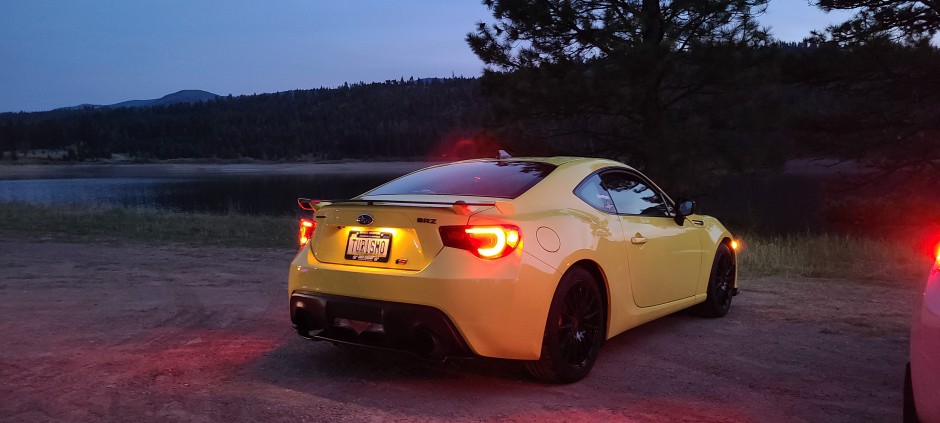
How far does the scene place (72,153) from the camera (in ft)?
334

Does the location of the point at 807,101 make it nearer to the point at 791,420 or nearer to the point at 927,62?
the point at 927,62

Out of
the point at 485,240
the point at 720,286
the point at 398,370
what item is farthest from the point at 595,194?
the point at 720,286

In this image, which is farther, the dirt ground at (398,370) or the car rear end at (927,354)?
the dirt ground at (398,370)

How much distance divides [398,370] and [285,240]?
33.7ft

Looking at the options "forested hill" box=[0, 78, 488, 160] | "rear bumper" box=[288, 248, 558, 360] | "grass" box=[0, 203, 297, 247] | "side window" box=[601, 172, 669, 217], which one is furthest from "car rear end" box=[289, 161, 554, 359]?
"forested hill" box=[0, 78, 488, 160]

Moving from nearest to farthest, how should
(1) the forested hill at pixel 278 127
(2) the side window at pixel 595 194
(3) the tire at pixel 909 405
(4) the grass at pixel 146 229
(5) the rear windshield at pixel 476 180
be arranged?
1. (3) the tire at pixel 909 405
2. (5) the rear windshield at pixel 476 180
3. (2) the side window at pixel 595 194
4. (4) the grass at pixel 146 229
5. (1) the forested hill at pixel 278 127

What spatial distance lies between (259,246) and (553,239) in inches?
393

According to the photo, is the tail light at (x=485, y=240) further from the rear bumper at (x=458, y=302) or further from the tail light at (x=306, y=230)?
the tail light at (x=306, y=230)

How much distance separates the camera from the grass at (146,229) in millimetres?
13875

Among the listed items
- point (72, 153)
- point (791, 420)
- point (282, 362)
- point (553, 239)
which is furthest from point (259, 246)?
point (72, 153)

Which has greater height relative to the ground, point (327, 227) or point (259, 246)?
point (327, 227)

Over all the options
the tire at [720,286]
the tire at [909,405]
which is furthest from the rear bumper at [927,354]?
the tire at [720,286]

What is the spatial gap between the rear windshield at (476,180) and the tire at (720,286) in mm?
2185

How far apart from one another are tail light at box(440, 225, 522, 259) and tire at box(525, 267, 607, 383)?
18.5 inches
